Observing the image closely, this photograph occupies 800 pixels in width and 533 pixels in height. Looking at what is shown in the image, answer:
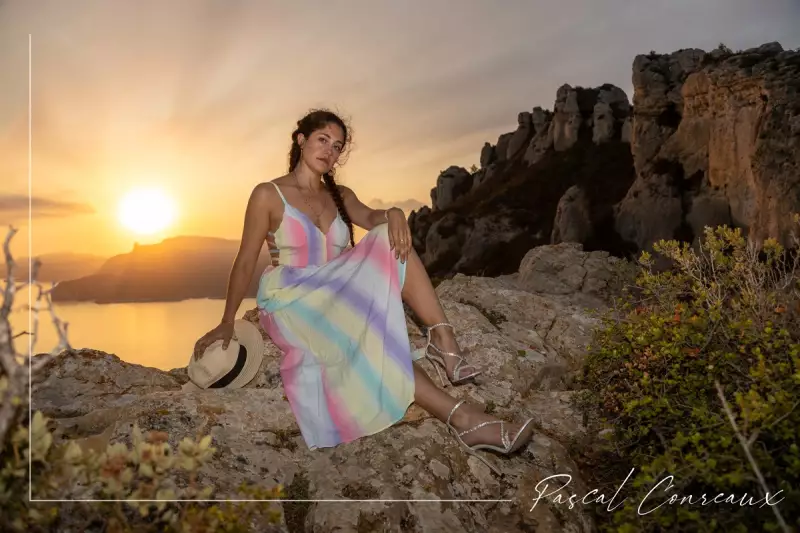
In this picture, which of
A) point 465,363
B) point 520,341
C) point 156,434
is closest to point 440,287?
point 520,341

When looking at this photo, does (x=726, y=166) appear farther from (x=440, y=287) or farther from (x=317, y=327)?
(x=317, y=327)

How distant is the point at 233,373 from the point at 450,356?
1.57 metres

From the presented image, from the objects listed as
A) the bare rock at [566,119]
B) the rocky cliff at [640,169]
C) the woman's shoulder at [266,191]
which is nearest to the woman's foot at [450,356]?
the woman's shoulder at [266,191]

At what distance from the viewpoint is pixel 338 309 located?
414 centimetres

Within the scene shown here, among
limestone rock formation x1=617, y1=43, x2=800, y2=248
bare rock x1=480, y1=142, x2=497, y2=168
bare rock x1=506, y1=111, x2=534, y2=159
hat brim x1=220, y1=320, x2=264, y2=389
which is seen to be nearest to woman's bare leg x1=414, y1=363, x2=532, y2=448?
hat brim x1=220, y1=320, x2=264, y2=389

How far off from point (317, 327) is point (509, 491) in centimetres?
167

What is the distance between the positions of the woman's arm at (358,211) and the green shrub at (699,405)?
218cm

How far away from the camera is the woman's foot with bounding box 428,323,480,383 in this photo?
4.18m

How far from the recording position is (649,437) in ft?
12.8

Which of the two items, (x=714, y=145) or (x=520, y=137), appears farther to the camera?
(x=520, y=137)

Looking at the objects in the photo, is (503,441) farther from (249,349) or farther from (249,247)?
(249,247)

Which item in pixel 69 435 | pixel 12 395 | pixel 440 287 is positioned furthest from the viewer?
pixel 440 287

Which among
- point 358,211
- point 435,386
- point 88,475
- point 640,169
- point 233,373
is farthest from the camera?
point 640,169

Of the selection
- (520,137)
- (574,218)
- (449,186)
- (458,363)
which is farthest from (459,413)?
(520,137)
